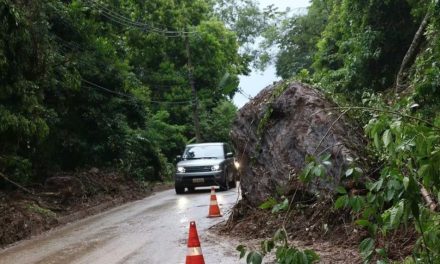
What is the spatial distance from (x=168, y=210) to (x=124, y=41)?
12.1 meters

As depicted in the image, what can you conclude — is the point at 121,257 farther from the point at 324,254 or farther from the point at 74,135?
the point at 74,135

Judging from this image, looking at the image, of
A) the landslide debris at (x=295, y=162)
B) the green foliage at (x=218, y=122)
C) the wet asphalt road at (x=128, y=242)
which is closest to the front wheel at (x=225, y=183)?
the wet asphalt road at (x=128, y=242)

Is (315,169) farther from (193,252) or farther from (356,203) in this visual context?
(193,252)

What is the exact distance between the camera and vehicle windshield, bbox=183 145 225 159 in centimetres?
2197

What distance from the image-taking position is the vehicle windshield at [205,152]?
21969mm

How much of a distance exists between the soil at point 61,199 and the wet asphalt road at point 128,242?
45 centimetres

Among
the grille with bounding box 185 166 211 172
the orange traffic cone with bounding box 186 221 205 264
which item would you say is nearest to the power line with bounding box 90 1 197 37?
the grille with bounding box 185 166 211 172

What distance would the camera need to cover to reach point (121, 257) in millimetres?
8641

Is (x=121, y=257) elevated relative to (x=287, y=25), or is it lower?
lower

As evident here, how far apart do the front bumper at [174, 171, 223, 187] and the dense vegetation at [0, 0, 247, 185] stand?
3.84 metres

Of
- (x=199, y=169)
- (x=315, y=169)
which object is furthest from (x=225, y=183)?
(x=315, y=169)

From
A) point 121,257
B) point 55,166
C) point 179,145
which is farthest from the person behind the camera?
point 179,145

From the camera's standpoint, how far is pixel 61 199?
1678 cm

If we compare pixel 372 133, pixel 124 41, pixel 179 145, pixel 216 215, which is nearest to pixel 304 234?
pixel 216 215
